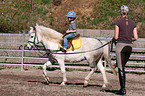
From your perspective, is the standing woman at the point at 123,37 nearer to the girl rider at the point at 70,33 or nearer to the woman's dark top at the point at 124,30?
the woman's dark top at the point at 124,30

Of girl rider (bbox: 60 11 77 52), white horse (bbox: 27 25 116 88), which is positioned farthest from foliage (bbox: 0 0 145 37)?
girl rider (bbox: 60 11 77 52)

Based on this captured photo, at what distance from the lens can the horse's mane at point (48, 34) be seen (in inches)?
378

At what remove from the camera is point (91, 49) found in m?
9.62

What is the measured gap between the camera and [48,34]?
9641mm

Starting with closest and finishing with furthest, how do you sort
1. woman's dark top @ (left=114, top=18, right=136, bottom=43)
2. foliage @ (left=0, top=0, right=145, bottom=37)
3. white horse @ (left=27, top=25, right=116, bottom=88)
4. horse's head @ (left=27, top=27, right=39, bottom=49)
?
woman's dark top @ (left=114, top=18, right=136, bottom=43), white horse @ (left=27, top=25, right=116, bottom=88), horse's head @ (left=27, top=27, right=39, bottom=49), foliage @ (left=0, top=0, right=145, bottom=37)

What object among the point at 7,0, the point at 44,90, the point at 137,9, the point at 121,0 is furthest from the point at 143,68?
the point at 7,0

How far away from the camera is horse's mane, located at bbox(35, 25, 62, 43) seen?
9609mm

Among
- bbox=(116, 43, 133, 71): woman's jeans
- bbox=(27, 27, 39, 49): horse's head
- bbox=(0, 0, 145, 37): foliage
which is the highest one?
bbox=(0, 0, 145, 37): foliage

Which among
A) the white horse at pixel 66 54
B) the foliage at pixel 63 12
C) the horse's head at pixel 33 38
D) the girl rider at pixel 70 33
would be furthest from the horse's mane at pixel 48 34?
the foliage at pixel 63 12

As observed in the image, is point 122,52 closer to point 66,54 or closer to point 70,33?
point 70,33

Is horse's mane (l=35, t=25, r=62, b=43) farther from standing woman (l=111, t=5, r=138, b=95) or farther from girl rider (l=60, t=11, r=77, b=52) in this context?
standing woman (l=111, t=5, r=138, b=95)

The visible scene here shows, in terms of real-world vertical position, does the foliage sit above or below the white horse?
above

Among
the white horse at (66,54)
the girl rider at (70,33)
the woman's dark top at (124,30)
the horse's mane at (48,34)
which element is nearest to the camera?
the woman's dark top at (124,30)

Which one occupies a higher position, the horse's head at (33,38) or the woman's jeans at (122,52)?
the horse's head at (33,38)
